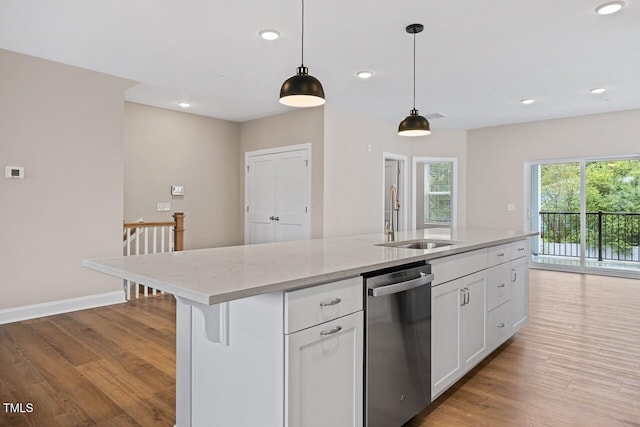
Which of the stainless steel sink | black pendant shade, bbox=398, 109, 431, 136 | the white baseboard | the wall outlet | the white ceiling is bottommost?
the white baseboard

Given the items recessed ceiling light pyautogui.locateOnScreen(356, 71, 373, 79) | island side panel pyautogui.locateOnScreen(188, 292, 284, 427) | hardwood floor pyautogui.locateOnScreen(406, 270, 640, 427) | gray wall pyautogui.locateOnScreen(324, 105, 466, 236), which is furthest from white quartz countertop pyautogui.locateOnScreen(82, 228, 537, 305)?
gray wall pyautogui.locateOnScreen(324, 105, 466, 236)

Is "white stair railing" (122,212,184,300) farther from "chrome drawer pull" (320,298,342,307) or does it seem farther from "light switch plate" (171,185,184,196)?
"chrome drawer pull" (320,298,342,307)

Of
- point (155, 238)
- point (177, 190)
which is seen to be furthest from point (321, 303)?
point (177, 190)

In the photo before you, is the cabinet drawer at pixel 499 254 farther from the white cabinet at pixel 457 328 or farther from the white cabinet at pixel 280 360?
the white cabinet at pixel 280 360

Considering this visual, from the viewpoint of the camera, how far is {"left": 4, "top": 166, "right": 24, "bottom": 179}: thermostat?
383 centimetres

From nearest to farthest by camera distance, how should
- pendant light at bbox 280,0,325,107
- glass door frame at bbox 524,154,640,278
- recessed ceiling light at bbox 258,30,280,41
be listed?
pendant light at bbox 280,0,325,107 → recessed ceiling light at bbox 258,30,280,41 → glass door frame at bbox 524,154,640,278

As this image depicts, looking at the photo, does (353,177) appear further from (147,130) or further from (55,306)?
(55,306)

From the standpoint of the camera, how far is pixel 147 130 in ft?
19.0

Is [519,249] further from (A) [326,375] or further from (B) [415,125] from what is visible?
(A) [326,375]

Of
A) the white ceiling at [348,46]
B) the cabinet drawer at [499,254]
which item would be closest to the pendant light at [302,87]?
the white ceiling at [348,46]

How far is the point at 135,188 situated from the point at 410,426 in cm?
499

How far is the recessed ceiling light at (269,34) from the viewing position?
3.36 meters

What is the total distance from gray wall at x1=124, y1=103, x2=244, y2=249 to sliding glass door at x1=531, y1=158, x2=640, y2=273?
5.53m

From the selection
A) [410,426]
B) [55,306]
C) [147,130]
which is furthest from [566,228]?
[55,306]
